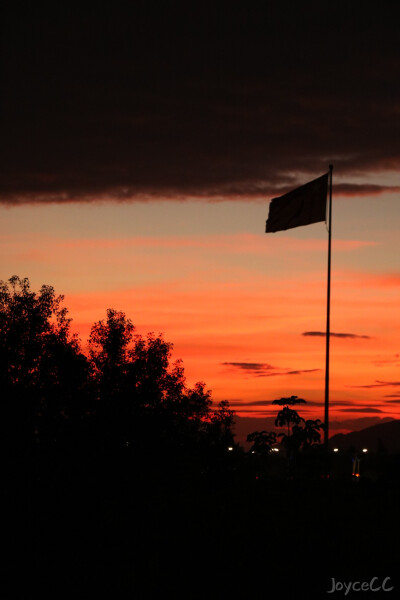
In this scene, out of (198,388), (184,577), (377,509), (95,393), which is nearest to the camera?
(184,577)

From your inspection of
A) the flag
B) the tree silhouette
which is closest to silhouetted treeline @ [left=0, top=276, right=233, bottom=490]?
the tree silhouette

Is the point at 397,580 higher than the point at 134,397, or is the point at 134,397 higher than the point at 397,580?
the point at 134,397

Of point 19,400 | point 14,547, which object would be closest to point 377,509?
point 14,547

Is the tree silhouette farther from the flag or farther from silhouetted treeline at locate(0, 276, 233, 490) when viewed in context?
the flag

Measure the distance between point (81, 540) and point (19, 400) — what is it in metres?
7.71

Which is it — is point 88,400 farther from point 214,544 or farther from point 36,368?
point 214,544

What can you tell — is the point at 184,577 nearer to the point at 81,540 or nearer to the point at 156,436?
the point at 81,540

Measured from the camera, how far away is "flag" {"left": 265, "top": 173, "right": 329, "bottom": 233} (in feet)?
92.8

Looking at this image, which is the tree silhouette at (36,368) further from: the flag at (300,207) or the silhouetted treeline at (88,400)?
the flag at (300,207)

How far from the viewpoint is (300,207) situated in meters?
28.8

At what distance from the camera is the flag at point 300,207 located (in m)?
28.3

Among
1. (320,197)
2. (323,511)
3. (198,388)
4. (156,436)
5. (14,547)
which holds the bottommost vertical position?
(14,547)

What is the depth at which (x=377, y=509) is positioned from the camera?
18578mm

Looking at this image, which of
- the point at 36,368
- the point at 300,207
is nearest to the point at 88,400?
the point at 36,368
